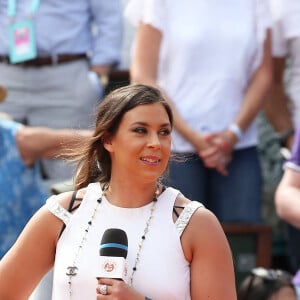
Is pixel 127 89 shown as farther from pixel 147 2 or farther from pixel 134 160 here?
pixel 147 2

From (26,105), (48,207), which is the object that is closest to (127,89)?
(48,207)

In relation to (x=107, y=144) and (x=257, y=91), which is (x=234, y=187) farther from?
(x=107, y=144)

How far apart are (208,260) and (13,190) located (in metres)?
2.07

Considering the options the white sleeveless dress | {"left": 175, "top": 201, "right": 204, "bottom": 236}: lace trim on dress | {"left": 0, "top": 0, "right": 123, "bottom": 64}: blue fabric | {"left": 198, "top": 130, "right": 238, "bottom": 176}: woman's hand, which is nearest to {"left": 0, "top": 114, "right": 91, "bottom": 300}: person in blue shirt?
Answer: {"left": 198, "top": 130, "right": 238, "bottom": 176}: woman's hand

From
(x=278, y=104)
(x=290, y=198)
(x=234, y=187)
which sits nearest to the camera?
(x=290, y=198)

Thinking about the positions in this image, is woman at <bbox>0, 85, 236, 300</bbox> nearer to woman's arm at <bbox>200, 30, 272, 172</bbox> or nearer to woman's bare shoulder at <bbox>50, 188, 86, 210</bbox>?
woman's bare shoulder at <bbox>50, 188, 86, 210</bbox>

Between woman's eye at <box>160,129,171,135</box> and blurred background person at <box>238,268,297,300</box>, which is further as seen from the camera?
blurred background person at <box>238,268,297,300</box>

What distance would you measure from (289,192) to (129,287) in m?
1.88

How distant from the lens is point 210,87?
5.29 metres

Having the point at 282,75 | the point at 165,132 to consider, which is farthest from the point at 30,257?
the point at 282,75

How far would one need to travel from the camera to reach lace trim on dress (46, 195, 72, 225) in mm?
3346

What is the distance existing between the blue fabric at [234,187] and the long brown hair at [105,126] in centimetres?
166

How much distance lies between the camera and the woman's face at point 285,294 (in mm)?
4566

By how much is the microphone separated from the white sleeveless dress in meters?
0.20
